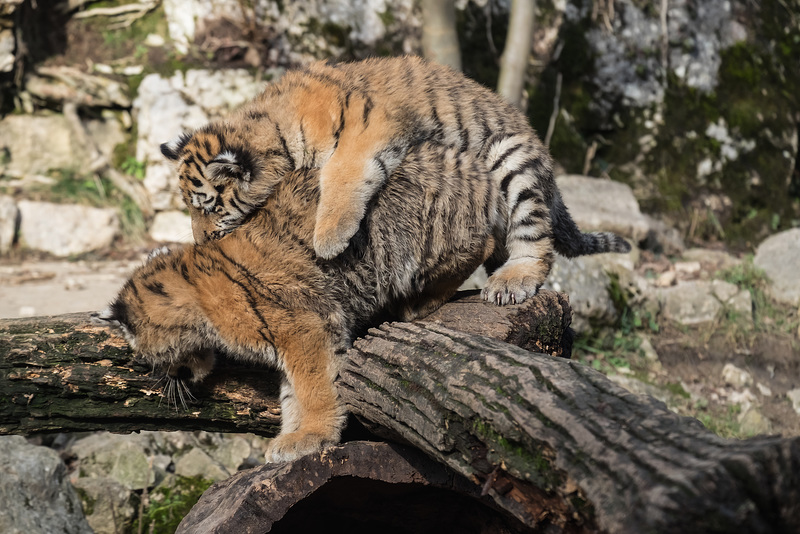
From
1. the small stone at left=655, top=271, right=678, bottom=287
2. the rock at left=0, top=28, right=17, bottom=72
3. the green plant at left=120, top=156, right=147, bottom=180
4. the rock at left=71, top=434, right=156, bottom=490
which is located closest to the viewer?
the rock at left=71, top=434, right=156, bottom=490

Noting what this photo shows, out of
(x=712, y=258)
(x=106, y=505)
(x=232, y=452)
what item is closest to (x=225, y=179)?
(x=106, y=505)

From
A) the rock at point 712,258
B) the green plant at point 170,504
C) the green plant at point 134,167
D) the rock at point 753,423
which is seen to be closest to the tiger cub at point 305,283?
the green plant at point 170,504

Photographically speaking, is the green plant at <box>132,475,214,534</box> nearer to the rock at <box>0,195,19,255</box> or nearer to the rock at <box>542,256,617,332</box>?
the rock at <box>542,256,617,332</box>

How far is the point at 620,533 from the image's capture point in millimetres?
1682

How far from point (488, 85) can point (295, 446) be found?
23.4ft

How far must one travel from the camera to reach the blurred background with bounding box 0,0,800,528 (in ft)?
27.8

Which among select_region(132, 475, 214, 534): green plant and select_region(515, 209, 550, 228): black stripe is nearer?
select_region(515, 209, 550, 228): black stripe

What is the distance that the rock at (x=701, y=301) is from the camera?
7219 millimetres

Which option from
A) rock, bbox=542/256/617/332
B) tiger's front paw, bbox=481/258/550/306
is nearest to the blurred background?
rock, bbox=542/256/617/332

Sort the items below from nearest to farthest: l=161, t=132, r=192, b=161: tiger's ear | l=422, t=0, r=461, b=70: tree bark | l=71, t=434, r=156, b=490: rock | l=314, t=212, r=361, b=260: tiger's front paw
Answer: l=314, t=212, r=361, b=260: tiger's front paw
l=161, t=132, r=192, b=161: tiger's ear
l=71, t=434, r=156, b=490: rock
l=422, t=0, r=461, b=70: tree bark

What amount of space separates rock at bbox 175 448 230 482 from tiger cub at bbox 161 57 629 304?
2.03 m

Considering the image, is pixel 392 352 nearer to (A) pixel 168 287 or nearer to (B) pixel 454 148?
(A) pixel 168 287

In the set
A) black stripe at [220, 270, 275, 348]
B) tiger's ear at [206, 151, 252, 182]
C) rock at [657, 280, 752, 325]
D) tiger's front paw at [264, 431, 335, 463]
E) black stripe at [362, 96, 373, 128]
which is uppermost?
black stripe at [362, 96, 373, 128]

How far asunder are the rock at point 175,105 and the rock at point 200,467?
4527 mm
